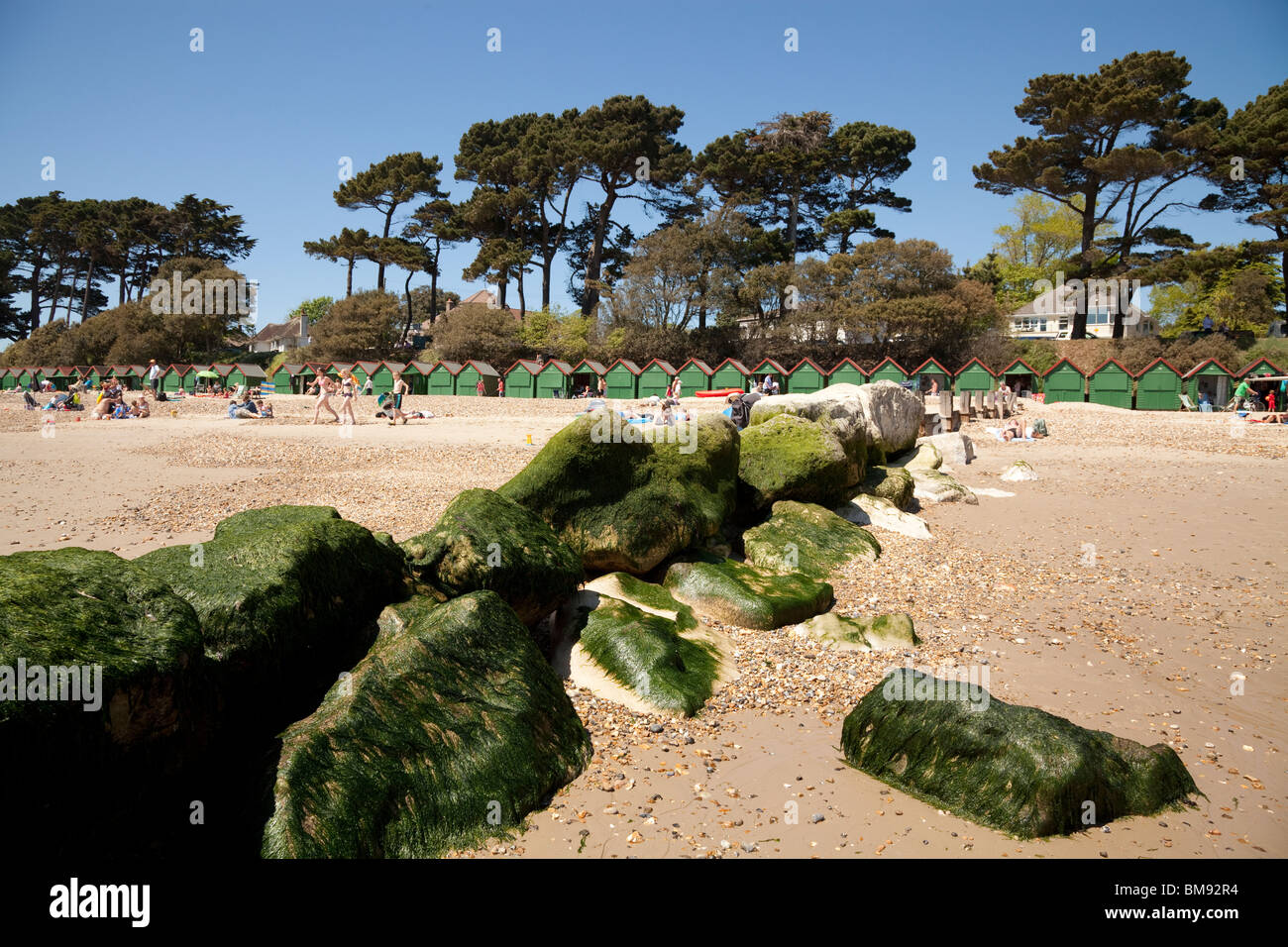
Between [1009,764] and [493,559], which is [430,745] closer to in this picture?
[493,559]

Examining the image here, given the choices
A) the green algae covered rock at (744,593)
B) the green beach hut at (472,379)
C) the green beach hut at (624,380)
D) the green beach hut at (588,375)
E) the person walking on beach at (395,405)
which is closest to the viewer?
the green algae covered rock at (744,593)

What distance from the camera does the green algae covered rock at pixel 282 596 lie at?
5.33m

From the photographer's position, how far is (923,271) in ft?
160

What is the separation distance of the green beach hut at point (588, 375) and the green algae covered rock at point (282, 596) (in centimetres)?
3443

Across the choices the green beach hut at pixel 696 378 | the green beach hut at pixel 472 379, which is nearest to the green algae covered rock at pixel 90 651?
the green beach hut at pixel 696 378

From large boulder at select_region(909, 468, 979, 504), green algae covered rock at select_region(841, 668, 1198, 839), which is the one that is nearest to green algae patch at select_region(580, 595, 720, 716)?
green algae covered rock at select_region(841, 668, 1198, 839)

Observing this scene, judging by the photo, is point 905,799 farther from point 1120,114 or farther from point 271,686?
point 1120,114

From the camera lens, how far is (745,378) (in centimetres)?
3706

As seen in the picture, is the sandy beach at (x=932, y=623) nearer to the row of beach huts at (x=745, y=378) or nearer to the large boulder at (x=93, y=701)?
the large boulder at (x=93, y=701)

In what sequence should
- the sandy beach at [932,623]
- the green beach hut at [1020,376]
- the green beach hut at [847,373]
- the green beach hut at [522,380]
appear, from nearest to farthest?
1. the sandy beach at [932,623]
2. the green beach hut at [847,373]
3. the green beach hut at [1020,376]
4. the green beach hut at [522,380]

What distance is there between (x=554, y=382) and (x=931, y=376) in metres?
18.5

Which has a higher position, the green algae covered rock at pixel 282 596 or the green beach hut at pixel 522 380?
the green beach hut at pixel 522 380

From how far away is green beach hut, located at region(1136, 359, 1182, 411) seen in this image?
3456 cm

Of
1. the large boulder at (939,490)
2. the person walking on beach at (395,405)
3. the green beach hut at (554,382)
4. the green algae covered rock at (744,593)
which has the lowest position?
the green algae covered rock at (744,593)
